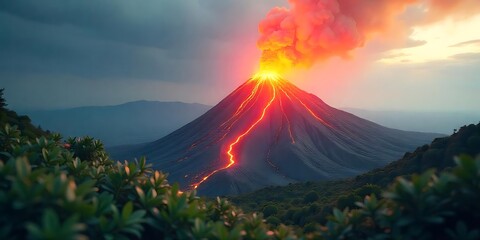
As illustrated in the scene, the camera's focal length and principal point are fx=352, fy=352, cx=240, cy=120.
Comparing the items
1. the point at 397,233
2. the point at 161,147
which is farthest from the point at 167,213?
the point at 161,147

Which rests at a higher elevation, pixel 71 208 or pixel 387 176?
pixel 71 208

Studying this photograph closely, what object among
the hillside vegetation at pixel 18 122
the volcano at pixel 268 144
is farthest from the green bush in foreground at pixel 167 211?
the volcano at pixel 268 144

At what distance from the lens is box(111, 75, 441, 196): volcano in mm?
71125

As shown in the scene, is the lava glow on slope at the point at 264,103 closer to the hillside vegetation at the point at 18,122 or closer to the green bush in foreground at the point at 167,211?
the hillside vegetation at the point at 18,122

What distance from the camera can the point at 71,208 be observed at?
3.62 m

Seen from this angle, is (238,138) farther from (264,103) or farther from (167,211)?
(167,211)

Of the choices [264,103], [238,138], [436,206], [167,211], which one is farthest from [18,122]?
[264,103]

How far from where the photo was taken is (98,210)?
427cm

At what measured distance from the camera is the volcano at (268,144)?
71125mm

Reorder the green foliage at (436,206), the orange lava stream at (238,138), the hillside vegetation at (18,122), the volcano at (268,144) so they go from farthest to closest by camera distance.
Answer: the volcano at (268,144) < the orange lava stream at (238,138) < the hillside vegetation at (18,122) < the green foliage at (436,206)

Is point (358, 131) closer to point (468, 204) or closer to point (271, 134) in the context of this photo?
point (271, 134)

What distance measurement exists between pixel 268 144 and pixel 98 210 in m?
86.9

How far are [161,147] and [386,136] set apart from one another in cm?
7319

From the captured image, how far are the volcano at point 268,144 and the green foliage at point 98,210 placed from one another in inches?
2174
